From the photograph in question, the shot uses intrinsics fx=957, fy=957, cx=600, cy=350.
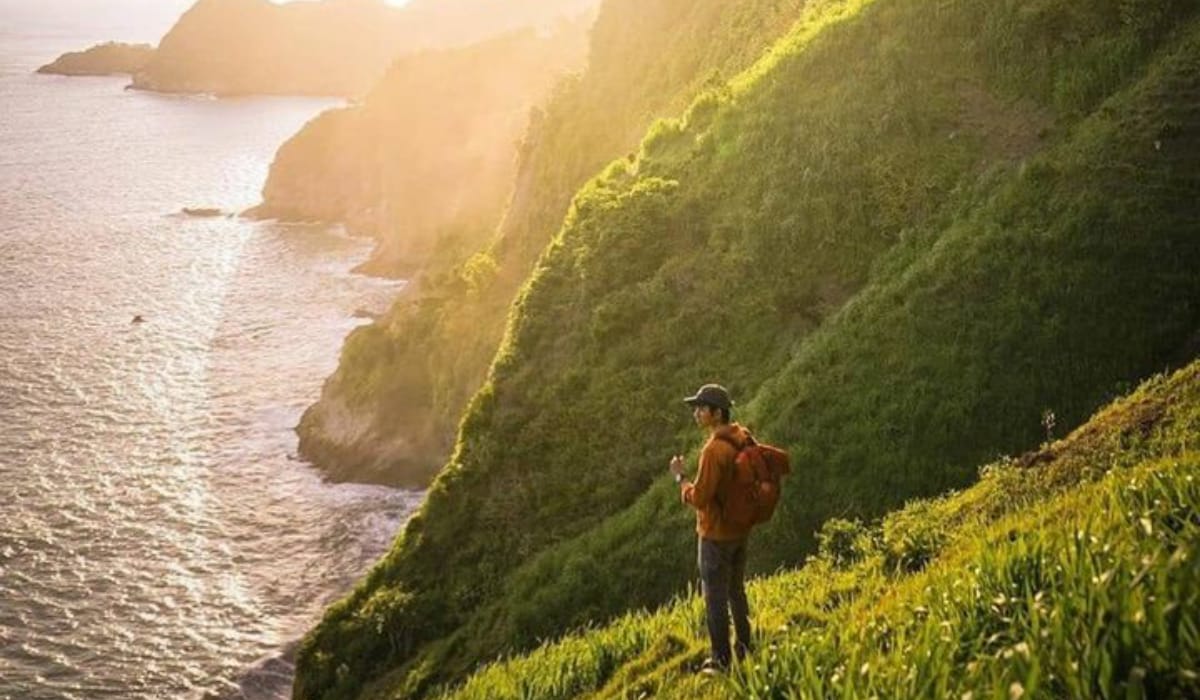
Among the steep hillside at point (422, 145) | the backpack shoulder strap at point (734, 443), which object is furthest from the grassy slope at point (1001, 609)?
the steep hillside at point (422, 145)

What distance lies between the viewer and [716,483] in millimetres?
9242

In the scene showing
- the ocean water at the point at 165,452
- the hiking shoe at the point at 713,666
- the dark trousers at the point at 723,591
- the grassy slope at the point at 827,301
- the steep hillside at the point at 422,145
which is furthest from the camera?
the steep hillside at the point at 422,145

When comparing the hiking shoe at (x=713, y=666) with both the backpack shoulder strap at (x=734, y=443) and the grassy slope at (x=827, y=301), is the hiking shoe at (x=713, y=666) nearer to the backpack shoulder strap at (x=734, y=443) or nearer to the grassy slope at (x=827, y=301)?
the backpack shoulder strap at (x=734, y=443)

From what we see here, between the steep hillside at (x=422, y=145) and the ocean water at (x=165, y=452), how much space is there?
5950 millimetres

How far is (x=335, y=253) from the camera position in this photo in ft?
337

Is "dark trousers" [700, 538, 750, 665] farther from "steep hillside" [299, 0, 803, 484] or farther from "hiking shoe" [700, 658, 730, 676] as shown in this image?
"steep hillside" [299, 0, 803, 484]

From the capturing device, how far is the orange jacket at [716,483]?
9.23m

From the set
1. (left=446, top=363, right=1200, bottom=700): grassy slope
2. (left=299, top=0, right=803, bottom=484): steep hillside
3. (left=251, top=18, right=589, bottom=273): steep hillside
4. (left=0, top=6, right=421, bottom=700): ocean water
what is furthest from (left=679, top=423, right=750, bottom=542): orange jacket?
(left=251, top=18, right=589, bottom=273): steep hillside

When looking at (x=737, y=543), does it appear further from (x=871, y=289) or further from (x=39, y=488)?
(x=39, y=488)

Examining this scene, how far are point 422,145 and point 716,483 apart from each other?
107009mm

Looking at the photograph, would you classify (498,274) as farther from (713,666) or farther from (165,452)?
(713,666)

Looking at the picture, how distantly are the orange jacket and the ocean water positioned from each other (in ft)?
105

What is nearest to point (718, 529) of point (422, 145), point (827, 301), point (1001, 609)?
point (1001, 609)

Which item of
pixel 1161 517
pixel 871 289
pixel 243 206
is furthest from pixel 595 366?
pixel 243 206
